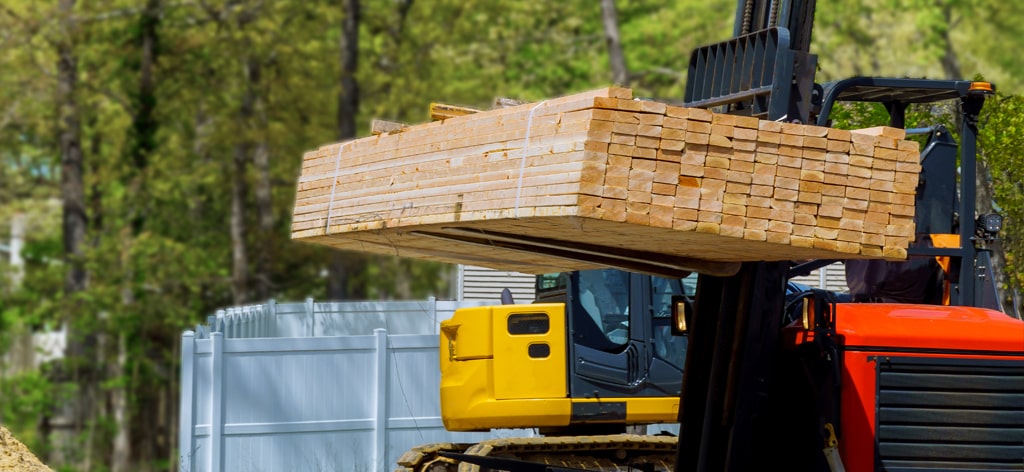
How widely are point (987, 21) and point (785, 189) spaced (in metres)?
41.2

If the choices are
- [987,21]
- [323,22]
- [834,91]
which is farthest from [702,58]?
[987,21]

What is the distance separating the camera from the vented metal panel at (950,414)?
729 centimetres

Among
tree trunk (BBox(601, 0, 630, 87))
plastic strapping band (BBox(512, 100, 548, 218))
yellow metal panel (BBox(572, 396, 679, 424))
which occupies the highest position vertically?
tree trunk (BBox(601, 0, 630, 87))

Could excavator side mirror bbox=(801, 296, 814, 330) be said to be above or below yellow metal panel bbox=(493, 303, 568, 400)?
above

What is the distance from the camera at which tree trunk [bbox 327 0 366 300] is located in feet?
111

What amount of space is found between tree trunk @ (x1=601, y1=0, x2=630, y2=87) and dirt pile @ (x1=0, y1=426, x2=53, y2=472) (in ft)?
70.1

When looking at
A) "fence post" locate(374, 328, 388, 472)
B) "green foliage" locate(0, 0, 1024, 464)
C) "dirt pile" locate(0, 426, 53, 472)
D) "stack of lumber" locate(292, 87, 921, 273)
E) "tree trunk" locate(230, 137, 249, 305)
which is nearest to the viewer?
"stack of lumber" locate(292, 87, 921, 273)

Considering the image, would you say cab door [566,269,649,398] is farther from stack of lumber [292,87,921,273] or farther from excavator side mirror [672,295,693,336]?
stack of lumber [292,87,921,273]

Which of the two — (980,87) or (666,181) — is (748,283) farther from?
(980,87)

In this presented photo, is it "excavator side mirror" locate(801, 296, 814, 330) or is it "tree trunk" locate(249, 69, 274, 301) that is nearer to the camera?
"excavator side mirror" locate(801, 296, 814, 330)

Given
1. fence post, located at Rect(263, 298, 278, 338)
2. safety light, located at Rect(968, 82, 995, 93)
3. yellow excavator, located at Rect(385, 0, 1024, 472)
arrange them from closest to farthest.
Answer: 1. yellow excavator, located at Rect(385, 0, 1024, 472)
2. safety light, located at Rect(968, 82, 995, 93)
3. fence post, located at Rect(263, 298, 278, 338)

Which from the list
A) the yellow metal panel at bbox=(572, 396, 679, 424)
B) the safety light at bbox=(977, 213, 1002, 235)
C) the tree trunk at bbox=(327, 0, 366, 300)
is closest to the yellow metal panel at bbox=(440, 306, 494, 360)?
the yellow metal panel at bbox=(572, 396, 679, 424)

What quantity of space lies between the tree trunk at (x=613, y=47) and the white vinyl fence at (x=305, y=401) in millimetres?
17293

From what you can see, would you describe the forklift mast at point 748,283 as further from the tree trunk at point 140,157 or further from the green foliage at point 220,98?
the tree trunk at point 140,157
